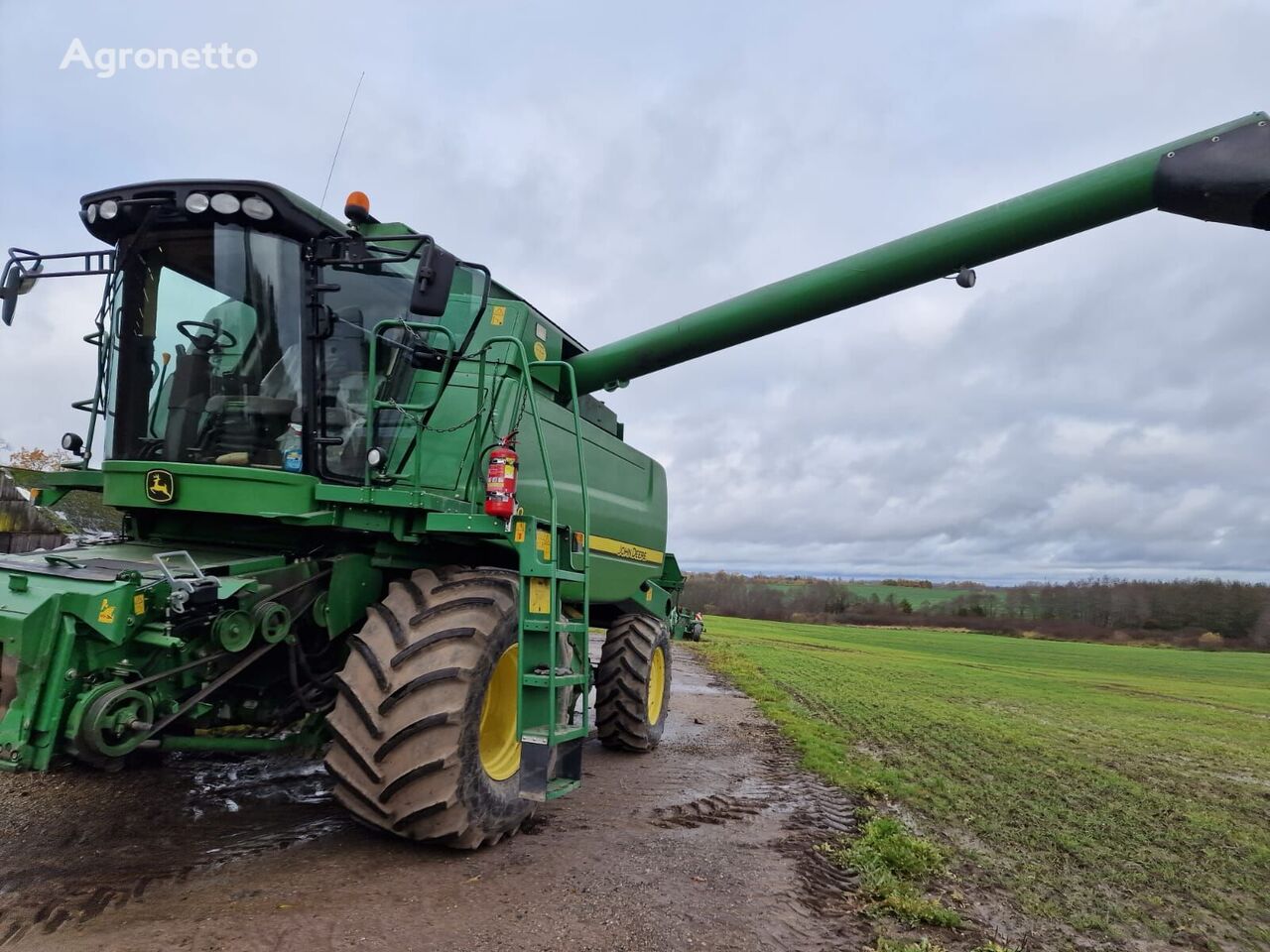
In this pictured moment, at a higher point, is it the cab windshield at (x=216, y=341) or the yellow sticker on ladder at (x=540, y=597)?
the cab windshield at (x=216, y=341)

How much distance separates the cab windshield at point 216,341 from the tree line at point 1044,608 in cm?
5501

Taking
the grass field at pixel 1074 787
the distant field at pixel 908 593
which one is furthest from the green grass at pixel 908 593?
the grass field at pixel 1074 787

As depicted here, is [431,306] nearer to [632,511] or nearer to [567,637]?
[567,637]

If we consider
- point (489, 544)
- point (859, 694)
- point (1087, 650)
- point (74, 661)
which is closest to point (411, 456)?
point (489, 544)

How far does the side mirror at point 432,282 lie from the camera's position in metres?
4.15

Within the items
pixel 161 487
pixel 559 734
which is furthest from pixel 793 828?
pixel 161 487

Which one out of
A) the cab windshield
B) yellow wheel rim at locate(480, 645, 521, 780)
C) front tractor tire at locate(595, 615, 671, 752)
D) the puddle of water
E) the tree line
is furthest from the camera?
the tree line

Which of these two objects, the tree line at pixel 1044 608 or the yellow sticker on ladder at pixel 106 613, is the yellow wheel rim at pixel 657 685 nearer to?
the yellow sticker on ladder at pixel 106 613

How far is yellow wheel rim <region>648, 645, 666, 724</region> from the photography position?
27.5 feet

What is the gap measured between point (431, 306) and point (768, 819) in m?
4.08

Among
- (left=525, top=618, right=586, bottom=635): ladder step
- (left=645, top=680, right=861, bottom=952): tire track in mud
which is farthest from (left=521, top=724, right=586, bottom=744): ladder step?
(left=645, top=680, right=861, bottom=952): tire track in mud

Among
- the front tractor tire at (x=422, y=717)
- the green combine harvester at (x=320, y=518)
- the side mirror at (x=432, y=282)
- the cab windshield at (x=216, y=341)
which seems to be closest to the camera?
the green combine harvester at (x=320, y=518)

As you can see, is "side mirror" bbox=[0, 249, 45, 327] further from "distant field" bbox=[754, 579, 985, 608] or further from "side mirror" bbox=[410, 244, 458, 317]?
"distant field" bbox=[754, 579, 985, 608]

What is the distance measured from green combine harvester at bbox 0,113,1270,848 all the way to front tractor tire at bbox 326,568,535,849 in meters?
0.01
